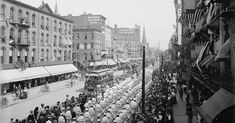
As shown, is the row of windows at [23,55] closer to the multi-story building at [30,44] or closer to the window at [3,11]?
the multi-story building at [30,44]

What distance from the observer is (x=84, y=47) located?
238 feet

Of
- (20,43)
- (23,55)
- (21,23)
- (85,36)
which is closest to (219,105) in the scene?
(20,43)

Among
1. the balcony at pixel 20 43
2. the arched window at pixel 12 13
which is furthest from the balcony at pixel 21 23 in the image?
the balcony at pixel 20 43

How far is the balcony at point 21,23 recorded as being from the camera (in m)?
35.5

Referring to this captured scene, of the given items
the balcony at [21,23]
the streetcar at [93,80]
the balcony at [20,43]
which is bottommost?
the streetcar at [93,80]

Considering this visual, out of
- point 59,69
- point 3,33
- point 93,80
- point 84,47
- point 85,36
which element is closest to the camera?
point 3,33

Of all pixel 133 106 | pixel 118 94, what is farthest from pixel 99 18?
pixel 133 106

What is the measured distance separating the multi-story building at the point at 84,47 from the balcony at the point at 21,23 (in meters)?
33.5

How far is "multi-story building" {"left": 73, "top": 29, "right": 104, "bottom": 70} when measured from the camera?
72125mm

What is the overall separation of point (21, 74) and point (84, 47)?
37386 mm

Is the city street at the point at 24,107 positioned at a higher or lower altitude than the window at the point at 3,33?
lower

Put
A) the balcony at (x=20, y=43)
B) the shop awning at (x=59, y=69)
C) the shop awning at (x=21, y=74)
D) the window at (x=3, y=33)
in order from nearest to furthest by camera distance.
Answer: the shop awning at (x=21, y=74) → the window at (x=3, y=33) → the balcony at (x=20, y=43) → the shop awning at (x=59, y=69)

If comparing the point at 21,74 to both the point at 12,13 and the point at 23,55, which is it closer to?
the point at 23,55

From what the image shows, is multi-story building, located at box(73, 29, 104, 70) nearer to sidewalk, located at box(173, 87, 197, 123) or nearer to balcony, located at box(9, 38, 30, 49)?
balcony, located at box(9, 38, 30, 49)
